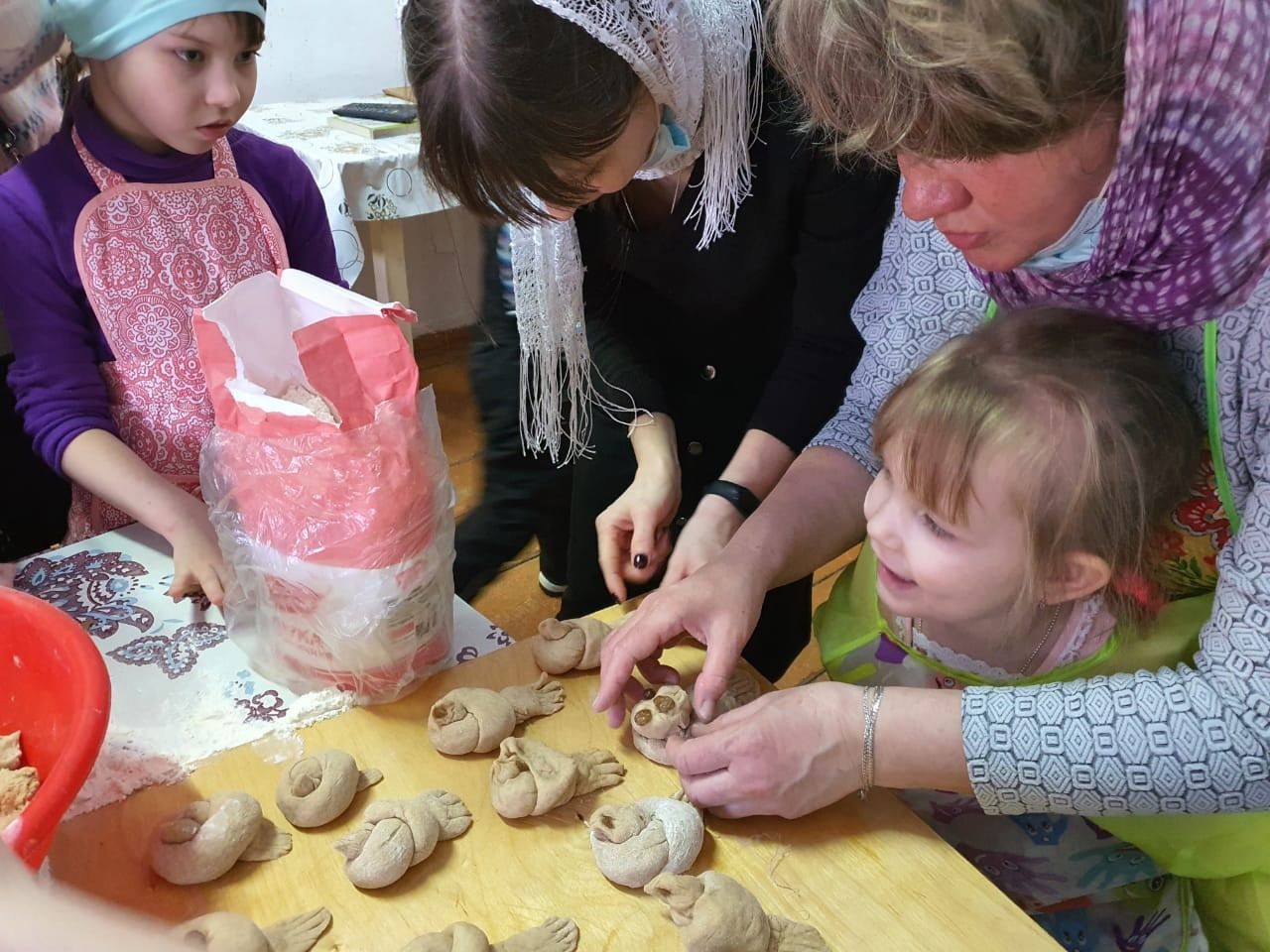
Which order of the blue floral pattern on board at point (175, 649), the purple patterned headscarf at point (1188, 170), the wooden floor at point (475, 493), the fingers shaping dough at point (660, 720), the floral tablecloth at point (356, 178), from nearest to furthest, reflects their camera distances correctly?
the purple patterned headscarf at point (1188, 170) → the fingers shaping dough at point (660, 720) → the blue floral pattern on board at point (175, 649) → the wooden floor at point (475, 493) → the floral tablecloth at point (356, 178)

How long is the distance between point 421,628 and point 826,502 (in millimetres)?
403

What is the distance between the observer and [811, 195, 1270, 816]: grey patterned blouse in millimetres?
667

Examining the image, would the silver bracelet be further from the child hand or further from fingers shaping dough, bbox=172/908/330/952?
the child hand

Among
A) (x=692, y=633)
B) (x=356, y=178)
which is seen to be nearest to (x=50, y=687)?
(x=692, y=633)

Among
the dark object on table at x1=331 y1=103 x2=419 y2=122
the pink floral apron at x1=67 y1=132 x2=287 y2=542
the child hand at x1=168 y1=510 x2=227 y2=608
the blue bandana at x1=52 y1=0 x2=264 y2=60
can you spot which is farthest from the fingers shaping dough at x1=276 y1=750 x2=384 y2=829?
the dark object on table at x1=331 y1=103 x2=419 y2=122

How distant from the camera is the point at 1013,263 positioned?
30.3 inches

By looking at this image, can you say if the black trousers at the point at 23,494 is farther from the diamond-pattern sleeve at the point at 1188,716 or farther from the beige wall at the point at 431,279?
the beige wall at the point at 431,279

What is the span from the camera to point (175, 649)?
3.01 ft

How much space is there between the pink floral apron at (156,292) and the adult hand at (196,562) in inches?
9.3

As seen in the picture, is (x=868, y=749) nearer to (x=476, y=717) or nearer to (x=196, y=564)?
(x=476, y=717)

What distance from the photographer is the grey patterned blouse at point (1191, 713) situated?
67 cm

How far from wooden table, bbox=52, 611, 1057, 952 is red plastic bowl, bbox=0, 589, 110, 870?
3.0 inches

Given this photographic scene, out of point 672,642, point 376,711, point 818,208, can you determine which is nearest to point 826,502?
point 672,642

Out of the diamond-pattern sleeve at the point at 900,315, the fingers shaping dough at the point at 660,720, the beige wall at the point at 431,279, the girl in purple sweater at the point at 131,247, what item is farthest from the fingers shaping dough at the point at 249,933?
the beige wall at the point at 431,279
